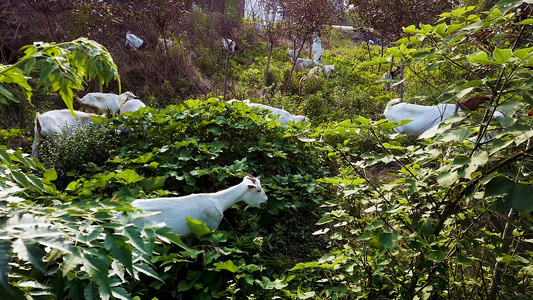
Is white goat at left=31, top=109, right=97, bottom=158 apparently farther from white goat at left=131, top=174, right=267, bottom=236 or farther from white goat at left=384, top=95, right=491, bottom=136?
white goat at left=384, top=95, right=491, bottom=136

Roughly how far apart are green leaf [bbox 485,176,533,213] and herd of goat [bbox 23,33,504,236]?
35 cm

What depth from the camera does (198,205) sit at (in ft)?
8.61

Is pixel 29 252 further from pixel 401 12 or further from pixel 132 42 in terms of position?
pixel 132 42

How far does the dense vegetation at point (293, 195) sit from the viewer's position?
104 cm

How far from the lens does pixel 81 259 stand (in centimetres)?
83

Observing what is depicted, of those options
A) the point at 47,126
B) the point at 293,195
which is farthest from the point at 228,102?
the point at 47,126

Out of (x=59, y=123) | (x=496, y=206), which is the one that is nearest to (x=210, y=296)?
(x=496, y=206)

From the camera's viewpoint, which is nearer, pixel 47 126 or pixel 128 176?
pixel 128 176

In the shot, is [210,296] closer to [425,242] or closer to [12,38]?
[425,242]

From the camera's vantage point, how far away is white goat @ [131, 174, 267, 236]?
2441 mm

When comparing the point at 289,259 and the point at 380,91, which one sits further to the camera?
the point at 380,91

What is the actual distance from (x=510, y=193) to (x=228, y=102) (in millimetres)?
3780

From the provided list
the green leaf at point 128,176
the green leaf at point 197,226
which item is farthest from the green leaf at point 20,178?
the green leaf at point 128,176

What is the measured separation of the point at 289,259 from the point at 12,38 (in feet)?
23.5
